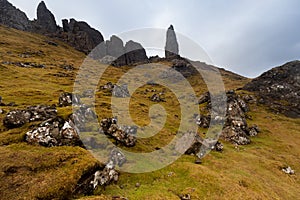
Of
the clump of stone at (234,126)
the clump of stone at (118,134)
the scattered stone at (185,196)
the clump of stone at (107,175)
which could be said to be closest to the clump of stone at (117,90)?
the clump of stone at (234,126)

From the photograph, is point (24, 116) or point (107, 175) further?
point (24, 116)

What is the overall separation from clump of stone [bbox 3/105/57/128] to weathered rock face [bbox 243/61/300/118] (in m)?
99.3

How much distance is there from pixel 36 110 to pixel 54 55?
15998 cm

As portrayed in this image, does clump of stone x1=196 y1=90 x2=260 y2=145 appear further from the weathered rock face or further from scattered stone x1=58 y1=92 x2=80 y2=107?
scattered stone x1=58 y1=92 x2=80 y2=107

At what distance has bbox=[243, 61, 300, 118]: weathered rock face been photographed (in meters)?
107

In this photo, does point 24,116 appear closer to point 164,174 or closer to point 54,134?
point 54,134

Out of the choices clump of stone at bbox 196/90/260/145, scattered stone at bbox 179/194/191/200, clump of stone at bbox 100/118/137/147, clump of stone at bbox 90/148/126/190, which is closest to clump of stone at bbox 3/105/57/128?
clump of stone at bbox 100/118/137/147

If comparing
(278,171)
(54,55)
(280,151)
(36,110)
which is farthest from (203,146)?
(54,55)

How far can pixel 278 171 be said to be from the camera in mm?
43844

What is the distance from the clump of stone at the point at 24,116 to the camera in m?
35.1

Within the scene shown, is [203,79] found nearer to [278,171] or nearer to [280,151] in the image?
[280,151]

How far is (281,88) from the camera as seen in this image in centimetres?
12188

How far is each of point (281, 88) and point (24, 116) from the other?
124266 millimetres

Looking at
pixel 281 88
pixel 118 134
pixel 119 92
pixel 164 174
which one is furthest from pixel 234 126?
pixel 281 88
